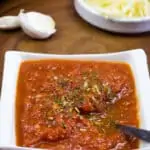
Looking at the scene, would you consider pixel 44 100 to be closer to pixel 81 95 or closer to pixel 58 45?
pixel 81 95

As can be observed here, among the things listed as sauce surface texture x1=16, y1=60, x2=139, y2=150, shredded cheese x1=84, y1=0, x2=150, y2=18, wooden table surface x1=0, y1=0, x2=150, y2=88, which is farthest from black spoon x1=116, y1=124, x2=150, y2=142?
shredded cheese x1=84, y1=0, x2=150, y2=18

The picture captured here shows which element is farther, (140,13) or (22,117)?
(140,13)

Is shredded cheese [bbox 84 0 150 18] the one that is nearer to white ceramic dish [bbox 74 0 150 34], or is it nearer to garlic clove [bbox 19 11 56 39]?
white ceramic dish [bbox 74 0 150 34]

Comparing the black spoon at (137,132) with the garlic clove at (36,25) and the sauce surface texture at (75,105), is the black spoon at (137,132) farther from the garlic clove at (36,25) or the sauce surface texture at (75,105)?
the garlic clove at (36,25)

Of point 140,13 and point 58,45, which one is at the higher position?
point 140,13

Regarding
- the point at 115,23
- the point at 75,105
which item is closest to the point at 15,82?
the point at 75,105

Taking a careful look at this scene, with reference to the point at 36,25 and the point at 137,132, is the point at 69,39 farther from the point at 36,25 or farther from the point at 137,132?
the point at 137,132

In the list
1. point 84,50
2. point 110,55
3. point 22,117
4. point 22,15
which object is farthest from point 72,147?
point 22,15
